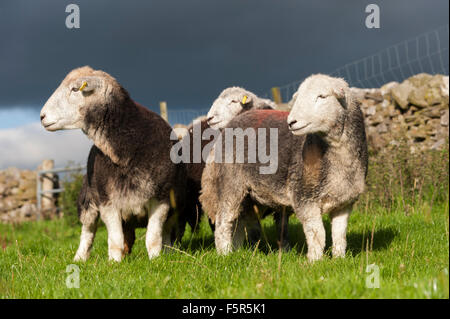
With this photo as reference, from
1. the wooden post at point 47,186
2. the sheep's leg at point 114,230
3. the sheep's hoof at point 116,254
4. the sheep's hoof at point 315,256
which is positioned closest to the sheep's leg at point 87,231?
the sheep's leg at point 114,230

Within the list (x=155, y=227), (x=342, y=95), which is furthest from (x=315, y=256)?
(x=155, y=227)

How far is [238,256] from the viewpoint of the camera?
4660mm

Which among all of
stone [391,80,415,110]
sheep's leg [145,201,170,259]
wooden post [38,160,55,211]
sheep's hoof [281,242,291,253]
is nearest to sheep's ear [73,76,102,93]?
sheep's leg [145,201,170,259]

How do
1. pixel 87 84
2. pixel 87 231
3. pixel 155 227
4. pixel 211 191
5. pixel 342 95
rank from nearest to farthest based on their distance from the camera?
pixel 342 95 → pixel 87 84 → pixel 155 227 → pixel 211 191 → pixel 87 231

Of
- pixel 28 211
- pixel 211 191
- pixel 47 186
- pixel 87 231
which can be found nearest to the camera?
pixel 211 191

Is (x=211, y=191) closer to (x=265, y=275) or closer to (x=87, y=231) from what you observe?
(x=87, y=231)

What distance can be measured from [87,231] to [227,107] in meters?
2.45

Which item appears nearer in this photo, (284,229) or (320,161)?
(320,161)

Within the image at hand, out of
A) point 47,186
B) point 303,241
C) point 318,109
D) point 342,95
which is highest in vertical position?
point 342,95

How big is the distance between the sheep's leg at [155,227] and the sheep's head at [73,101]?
1174 mm

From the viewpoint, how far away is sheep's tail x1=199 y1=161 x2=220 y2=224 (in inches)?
216

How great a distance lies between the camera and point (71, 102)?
190 inches

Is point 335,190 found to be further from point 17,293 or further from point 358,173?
point 17,293
